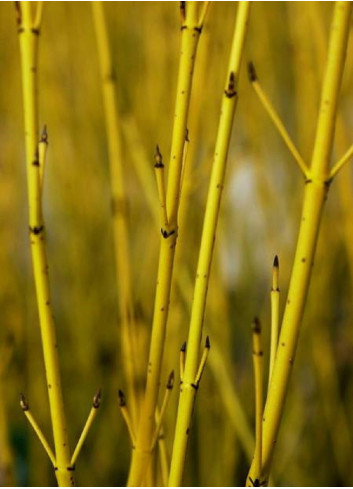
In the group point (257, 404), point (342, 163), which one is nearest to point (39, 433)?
point (257, 404)

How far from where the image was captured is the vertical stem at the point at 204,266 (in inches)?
18.6

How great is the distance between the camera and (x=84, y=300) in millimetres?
1409

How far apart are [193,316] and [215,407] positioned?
71 centimetres

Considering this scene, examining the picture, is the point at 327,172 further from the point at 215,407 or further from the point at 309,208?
the point at 215,407

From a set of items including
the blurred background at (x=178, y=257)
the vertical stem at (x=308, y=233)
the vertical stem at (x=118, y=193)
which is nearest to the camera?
the vertical stem at (x=308, y=233)

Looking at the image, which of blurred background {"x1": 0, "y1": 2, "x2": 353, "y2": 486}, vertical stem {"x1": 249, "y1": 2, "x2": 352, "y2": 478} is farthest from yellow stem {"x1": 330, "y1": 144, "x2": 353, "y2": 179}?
blurred background {"x1": 0, "y1": 2, "x2": 353, "y2": 486}

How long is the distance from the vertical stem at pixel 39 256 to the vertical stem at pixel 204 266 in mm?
71

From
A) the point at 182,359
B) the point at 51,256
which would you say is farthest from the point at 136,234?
the point at 182,359

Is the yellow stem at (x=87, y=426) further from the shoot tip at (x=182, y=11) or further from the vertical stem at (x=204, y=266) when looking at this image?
the shoot tip at (x=182, y=11)

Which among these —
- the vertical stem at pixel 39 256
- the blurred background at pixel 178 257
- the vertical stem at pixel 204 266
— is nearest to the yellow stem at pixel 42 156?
the vertical stem at pixel 39 256

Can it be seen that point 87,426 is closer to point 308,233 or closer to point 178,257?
point 308,233

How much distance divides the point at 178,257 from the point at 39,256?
10.9 inches

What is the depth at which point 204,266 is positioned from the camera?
18.8 inches

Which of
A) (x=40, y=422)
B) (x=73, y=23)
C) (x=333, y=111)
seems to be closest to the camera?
(x=333, y=111)
